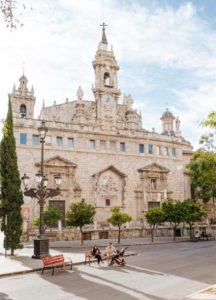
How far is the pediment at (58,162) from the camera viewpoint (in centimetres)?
4171

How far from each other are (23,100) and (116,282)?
3827 centimetres

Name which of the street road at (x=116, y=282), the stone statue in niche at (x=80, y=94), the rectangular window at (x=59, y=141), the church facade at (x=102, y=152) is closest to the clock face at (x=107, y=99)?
the church facade at (x=102, y=152)

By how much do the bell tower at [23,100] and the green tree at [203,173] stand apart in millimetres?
21924

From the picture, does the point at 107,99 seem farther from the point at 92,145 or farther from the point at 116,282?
the point at 116,282

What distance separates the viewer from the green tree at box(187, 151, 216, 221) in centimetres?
2820

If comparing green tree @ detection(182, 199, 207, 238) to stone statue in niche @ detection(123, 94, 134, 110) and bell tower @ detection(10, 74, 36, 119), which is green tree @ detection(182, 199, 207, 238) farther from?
bell tower @ detection(10, 74, 36, 119)

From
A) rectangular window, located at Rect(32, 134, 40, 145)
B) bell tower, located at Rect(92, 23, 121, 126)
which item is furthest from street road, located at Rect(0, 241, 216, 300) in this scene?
bell tower, located at Rect(92, 23, 121, 126)

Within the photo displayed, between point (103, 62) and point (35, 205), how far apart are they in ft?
72.7

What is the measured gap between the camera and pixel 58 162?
139 ft

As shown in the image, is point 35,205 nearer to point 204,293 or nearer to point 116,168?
point 116,168

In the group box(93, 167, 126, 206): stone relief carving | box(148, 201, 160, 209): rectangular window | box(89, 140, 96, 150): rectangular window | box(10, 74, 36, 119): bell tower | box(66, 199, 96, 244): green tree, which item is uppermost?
box(10, 74, 36, 119): bell tower

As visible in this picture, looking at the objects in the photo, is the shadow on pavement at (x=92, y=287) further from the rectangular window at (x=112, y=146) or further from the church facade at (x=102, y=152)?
the rectangular window at (x=112, y=146)

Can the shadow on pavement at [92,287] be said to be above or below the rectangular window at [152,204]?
below

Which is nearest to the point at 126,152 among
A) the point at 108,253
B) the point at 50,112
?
the point at 50,112
